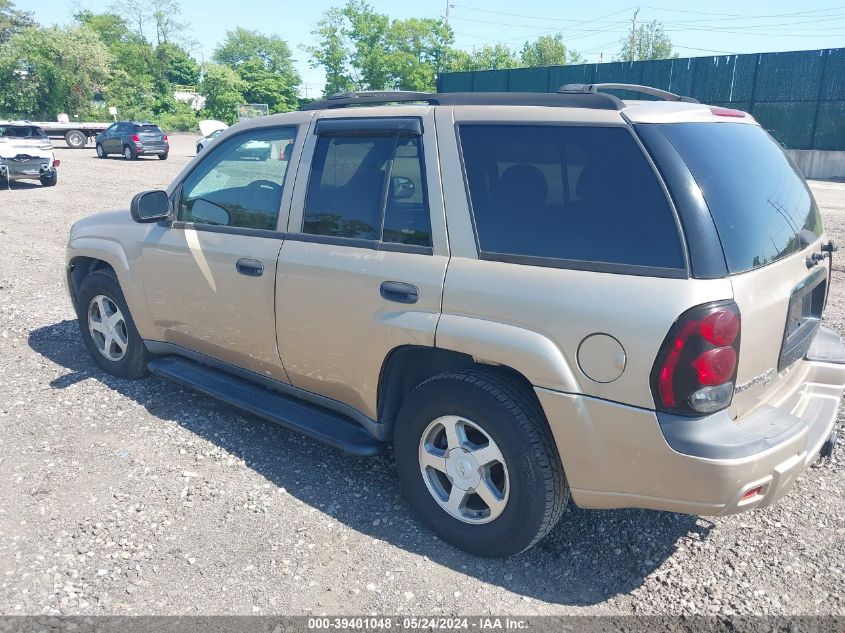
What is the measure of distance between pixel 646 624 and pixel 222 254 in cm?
287

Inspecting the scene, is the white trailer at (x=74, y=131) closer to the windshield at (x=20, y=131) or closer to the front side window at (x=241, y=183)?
the windshield at (x=20, y=131)

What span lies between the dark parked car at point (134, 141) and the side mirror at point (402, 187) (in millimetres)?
28402

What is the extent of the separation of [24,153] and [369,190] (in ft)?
61.1

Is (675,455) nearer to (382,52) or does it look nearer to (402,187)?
(402,187)

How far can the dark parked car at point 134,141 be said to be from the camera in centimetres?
2870

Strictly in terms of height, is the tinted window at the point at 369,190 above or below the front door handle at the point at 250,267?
above

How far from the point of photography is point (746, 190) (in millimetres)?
2795

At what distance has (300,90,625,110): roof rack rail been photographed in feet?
9.46

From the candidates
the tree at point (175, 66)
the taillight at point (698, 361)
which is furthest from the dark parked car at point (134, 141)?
the tree at point (175, 66)

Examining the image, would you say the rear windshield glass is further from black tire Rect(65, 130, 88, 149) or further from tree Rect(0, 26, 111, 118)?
tree Rect(0, 26, 111, 118)

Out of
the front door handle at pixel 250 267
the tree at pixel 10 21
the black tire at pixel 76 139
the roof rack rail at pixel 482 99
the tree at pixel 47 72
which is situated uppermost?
the tree at pixel 10 21

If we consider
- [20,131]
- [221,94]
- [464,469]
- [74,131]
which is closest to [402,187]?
[464,469]

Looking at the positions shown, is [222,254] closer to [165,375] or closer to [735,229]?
[165,375]

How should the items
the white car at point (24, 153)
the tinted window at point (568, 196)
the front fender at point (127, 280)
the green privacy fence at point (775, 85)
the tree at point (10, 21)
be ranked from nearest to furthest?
the tinted window at point (568, 196), the front fender at point (127, 280), the white car at point (24, 153), the green privacy fence at point (775, 85), the tree at point (10, 21)
